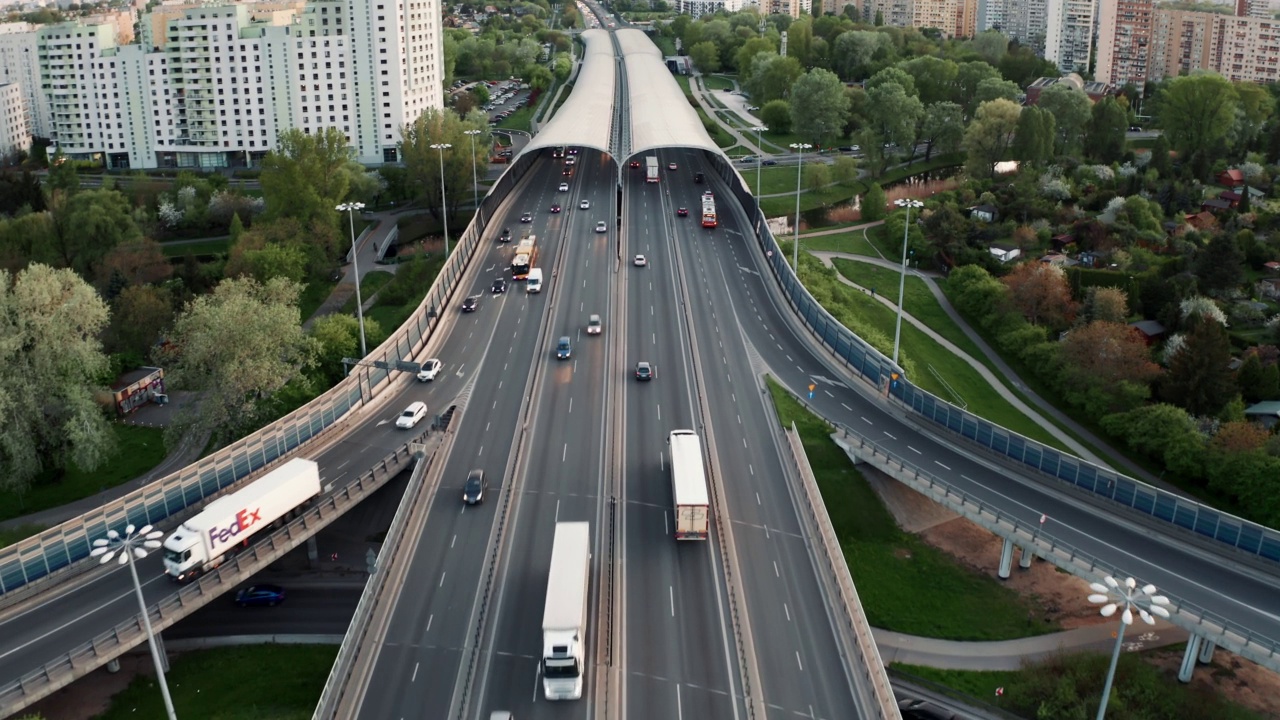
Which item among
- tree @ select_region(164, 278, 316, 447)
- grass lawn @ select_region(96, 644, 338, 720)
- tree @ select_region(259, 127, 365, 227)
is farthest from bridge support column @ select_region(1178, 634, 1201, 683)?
tree @ select_region(259, 127, 365, 227)

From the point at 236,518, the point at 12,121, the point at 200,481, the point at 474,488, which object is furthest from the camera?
the point at 12,121

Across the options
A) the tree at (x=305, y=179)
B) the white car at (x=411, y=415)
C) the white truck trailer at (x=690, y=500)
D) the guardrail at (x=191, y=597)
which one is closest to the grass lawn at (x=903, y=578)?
the white truck trailer at (x=690, y=500)

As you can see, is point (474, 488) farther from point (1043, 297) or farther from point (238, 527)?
point (1043, 297)

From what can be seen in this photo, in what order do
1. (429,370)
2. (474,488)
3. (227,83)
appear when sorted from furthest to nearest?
(227,83)
(429,370)
(474,488)

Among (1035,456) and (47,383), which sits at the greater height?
(47,383)

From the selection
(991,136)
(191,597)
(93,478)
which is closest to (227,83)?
(93,478)

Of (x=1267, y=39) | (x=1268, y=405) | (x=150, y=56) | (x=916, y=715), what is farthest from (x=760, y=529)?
(x=1267, y=39)
